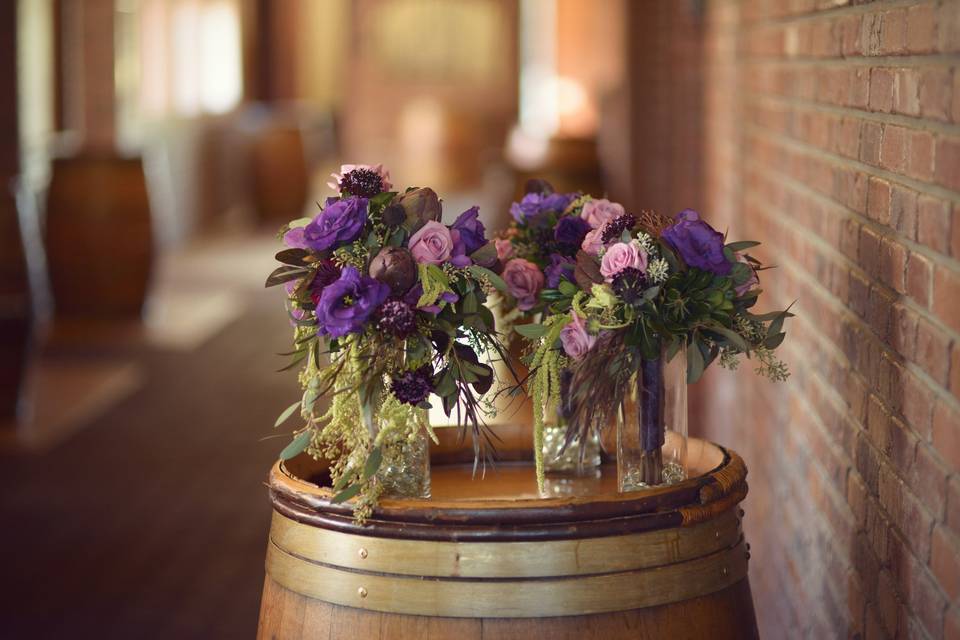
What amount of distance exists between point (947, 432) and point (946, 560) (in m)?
0.13

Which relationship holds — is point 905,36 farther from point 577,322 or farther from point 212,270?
point 212,270

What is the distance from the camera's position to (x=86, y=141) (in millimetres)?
9289

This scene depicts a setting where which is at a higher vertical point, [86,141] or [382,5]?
[382,5]

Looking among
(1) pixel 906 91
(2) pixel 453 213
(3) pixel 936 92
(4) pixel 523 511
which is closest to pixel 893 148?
(1) pixel 906 91

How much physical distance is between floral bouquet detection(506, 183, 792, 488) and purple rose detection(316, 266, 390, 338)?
20 cm

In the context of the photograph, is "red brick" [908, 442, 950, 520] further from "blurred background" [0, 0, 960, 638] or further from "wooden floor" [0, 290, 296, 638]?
"wooden floor" [0, 290, 296, 638]

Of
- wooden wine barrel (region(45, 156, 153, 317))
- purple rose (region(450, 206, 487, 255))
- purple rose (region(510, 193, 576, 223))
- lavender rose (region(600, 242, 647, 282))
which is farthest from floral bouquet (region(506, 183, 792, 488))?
wooden wine barrel (region(45, 156, 153, 317))

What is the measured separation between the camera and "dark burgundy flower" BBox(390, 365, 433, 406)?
58.8 inches

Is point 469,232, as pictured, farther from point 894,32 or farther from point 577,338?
point 894,32

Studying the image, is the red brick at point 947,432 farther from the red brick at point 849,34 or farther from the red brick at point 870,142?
the red brick at point 849,34

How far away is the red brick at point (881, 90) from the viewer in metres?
1.57

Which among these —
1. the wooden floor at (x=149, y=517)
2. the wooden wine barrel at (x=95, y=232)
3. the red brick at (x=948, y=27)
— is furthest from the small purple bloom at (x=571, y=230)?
the wooden wine barrel at (x=95, y=232)

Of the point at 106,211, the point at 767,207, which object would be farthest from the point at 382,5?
the point at 767,207

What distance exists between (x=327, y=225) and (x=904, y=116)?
669 millimetres
